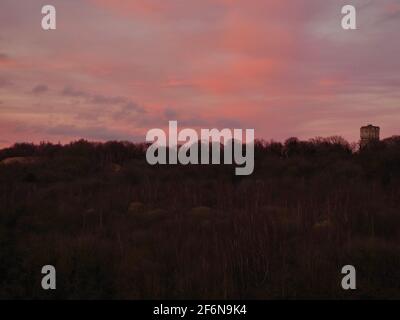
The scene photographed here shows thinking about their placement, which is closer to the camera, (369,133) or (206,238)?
(206,238)

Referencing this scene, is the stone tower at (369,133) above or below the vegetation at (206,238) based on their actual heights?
above

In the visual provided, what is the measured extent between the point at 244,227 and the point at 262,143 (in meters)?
19.0

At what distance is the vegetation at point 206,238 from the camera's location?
771cm

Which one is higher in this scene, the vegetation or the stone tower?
the stone tower

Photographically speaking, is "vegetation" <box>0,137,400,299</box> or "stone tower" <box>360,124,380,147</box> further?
"stone tower" <box>360,124,380,147</box>

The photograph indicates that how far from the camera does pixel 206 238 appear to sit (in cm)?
996

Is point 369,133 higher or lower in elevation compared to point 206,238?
higher

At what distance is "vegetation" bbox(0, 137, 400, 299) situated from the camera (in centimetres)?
771

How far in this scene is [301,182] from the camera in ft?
58.3

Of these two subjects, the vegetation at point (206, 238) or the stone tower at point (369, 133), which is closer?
the vegetation at point (206, 238)

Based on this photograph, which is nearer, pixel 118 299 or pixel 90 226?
pixel 118 299

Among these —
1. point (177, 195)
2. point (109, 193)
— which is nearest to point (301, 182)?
point (177, 195)
